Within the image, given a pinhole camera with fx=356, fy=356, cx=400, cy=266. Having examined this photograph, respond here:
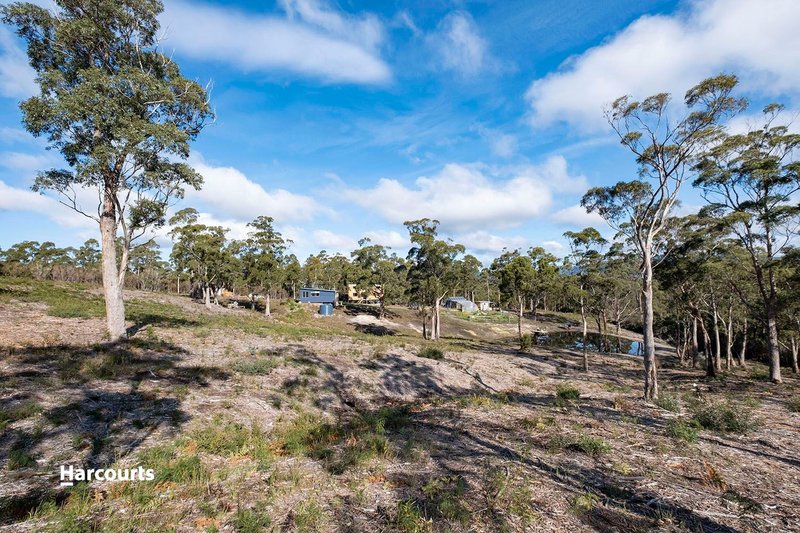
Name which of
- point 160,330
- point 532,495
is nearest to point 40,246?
point 160,330

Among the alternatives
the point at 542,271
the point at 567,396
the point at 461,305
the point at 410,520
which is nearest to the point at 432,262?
the point at 542,271

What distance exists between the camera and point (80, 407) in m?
8.97

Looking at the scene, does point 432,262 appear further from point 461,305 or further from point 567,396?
point 461,305

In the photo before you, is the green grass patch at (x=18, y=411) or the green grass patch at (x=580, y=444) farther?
the green grass patch at (x=580, y=444)

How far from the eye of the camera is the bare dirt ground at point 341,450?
5.70 meters

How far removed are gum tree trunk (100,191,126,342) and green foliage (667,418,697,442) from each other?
21163 millimetres

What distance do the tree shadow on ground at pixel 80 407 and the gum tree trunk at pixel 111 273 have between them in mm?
1498

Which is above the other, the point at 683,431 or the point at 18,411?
the point at 18,411

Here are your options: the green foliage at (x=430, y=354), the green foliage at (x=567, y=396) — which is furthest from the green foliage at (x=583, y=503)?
the green foliage at (x=430, y=354)

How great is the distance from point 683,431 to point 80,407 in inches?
625

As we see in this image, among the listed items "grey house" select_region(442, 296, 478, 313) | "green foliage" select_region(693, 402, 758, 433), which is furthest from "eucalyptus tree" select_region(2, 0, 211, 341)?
"grey house" select_region(442, 296, 478, 313)

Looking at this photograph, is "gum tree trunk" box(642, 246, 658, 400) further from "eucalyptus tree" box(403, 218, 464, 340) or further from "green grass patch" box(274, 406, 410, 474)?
"eucalyptus tree" box(403, 218, 464, 340)

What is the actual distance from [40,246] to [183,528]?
11017 cm

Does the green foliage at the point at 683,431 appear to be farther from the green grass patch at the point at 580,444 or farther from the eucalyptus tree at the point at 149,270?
the eucalyptus tree at the point at 149,270
